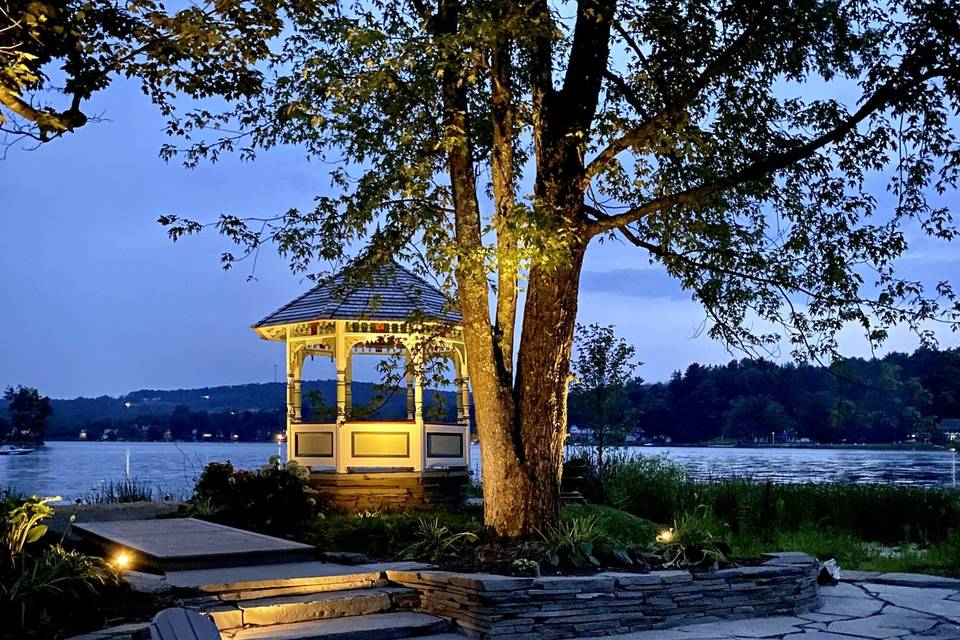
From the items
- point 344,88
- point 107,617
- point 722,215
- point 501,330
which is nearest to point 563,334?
point 501,330

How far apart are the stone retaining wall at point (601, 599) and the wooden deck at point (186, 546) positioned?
49.5 inches

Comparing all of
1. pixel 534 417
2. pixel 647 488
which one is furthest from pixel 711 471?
pixel 534 417

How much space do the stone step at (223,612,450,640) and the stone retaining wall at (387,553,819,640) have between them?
19cm

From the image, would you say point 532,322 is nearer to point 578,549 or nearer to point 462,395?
point 578,549

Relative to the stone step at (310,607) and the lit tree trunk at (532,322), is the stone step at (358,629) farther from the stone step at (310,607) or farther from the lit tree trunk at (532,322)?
the lit tree trunk at (532,322)

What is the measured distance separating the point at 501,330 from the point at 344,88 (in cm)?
243

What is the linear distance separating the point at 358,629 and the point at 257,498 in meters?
5.23

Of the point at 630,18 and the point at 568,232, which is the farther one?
the point at 630,18

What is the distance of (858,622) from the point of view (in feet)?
22.7

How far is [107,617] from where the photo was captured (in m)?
5.79

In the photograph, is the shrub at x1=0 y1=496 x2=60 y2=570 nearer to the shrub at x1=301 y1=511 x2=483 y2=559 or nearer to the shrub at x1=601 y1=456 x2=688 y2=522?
the shrub at x1=301 y1=511 x2=483 y2=559

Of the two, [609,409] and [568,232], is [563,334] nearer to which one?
[568,232]

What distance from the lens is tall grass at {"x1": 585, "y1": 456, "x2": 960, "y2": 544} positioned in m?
12.6

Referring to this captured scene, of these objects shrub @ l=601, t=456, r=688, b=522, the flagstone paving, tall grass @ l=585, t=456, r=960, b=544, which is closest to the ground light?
the flagstone paving
